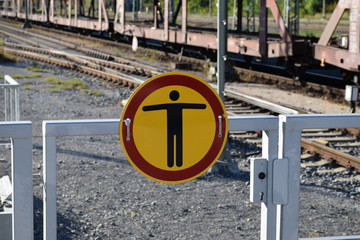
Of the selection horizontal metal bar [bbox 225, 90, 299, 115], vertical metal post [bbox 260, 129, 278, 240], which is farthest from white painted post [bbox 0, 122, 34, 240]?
horizontal metal bar [bbox 225, 90, 299, 115]

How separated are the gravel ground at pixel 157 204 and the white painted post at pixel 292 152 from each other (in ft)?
8.36

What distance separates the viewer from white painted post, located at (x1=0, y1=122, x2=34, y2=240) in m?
2.76

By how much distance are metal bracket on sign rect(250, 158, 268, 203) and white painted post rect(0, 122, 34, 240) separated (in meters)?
0.95

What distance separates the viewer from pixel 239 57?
2480cm

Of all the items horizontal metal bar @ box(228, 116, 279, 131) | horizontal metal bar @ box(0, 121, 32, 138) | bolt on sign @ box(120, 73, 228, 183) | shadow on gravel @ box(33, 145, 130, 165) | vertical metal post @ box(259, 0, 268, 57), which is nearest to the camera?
horizontal metal bar @ box(0, 121, 32, 138)

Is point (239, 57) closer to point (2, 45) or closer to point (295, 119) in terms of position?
point (2, 45)

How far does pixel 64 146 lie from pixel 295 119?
669cm

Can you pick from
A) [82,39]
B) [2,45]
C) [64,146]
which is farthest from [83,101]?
[82,39]

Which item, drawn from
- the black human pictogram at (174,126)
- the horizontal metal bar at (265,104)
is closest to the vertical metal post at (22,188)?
the black human pictogram at (174,126)

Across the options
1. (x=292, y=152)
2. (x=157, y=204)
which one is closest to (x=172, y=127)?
(x=292, y=152)

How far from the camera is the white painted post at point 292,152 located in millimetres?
3086

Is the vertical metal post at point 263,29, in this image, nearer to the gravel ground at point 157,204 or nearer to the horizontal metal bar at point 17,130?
the gravel ground at point 157,204

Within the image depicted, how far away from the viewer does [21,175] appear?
109 inches

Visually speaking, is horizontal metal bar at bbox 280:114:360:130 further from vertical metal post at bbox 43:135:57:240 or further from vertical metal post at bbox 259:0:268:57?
vertical metal post at bbox 259:0:268:57
